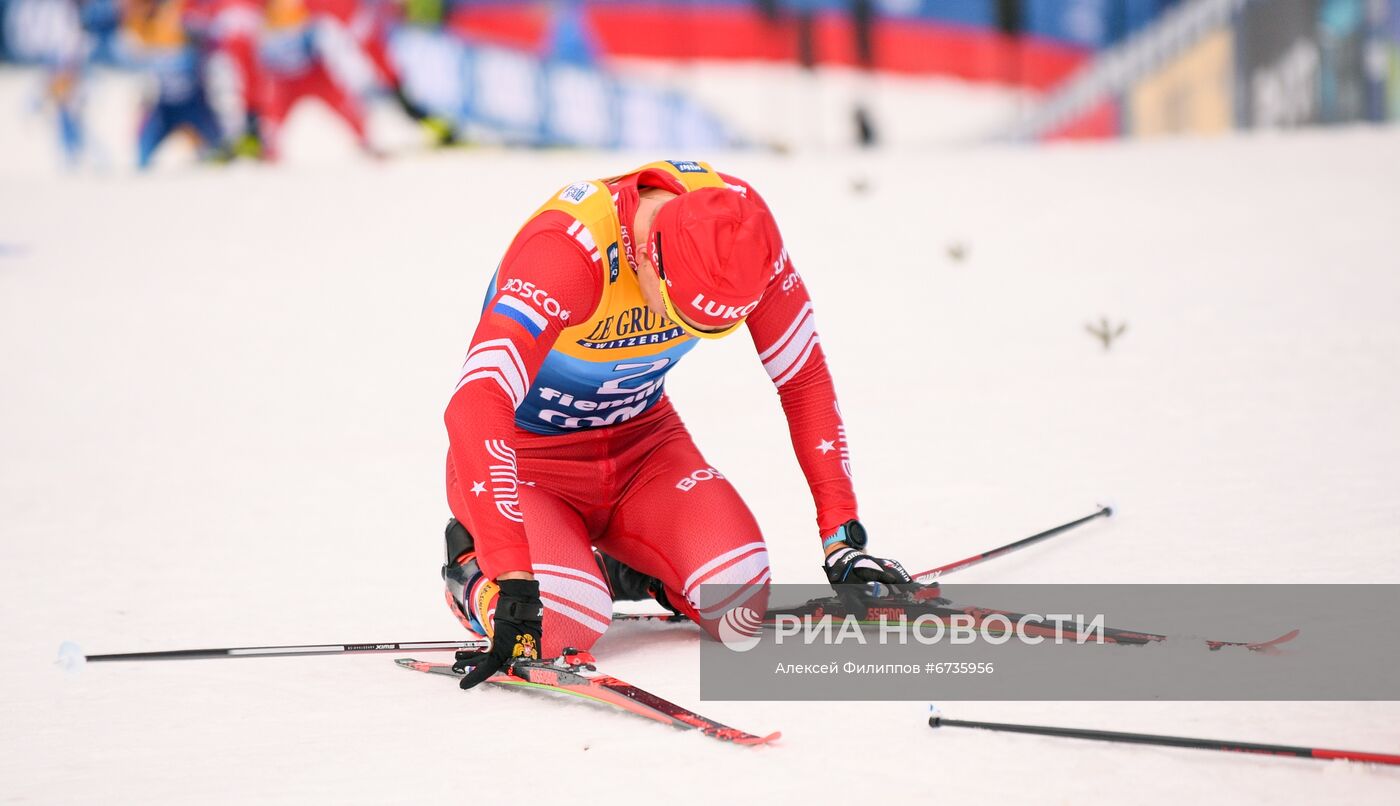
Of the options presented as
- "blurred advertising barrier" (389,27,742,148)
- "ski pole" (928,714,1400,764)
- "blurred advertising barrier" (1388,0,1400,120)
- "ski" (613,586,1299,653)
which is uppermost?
"blurred advertising barrier" (389,27,742,148)

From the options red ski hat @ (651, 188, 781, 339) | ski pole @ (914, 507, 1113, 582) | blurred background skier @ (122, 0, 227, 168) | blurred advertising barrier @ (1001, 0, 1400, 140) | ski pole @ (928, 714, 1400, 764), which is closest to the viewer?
ski pole @ (928, 714, 1400, 764)

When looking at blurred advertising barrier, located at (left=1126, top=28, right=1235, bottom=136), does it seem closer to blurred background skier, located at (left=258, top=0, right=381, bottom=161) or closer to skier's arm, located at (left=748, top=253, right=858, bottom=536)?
blurred background skier, located at (left=258, top=0, right=381, bottom=161)

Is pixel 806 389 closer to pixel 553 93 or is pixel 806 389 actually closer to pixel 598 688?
pixel 598 688

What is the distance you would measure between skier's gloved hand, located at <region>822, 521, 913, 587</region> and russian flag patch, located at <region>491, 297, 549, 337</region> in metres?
0.86

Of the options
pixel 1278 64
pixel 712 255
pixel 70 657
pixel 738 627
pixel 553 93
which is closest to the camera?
pixel 712 255

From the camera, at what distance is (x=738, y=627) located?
132 inches

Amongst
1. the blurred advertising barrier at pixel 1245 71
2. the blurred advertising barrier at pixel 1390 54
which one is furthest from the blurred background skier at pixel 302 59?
the blurred advertising barrier at pixel 1390 54

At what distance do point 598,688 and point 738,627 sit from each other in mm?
549

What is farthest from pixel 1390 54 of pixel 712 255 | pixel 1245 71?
pixel 712 255

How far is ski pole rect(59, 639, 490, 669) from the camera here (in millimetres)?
2975

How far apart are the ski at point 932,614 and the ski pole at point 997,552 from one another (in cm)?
17

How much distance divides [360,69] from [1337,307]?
836cm

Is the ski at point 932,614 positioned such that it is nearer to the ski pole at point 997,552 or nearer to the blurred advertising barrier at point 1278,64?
the ski pole at point 997,552

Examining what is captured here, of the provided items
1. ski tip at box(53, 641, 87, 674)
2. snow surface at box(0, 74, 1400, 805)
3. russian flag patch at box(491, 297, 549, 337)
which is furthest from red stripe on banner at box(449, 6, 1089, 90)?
ski tip at box(53, 641, 87, 674)
